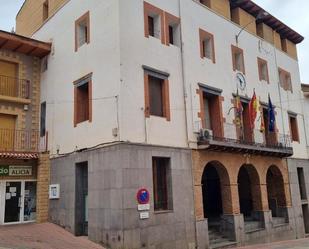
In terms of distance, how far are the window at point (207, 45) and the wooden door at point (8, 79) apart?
9.02 metres

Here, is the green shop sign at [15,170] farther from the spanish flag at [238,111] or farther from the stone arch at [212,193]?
the spanish flag at [238,111]

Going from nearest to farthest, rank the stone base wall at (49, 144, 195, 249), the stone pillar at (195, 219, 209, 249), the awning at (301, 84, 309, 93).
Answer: the stone base wall at (49, 144, 195, 249) < the stone pillar at (195, 219, 209, 249) < the awning at (301, 84, 309, 93)

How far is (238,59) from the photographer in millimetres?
19797

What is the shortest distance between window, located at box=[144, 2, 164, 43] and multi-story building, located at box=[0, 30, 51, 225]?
5485mm

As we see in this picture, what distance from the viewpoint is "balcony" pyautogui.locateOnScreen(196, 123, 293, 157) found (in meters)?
15.4

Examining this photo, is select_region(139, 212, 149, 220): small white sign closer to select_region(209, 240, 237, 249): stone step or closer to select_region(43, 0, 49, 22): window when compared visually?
select_region(209, 240, 237, 249): stone step

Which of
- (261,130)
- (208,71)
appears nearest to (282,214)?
(261,130)

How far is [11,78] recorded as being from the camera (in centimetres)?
1720

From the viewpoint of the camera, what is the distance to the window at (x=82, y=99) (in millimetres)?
14919

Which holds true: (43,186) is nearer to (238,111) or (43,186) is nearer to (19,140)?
(19,140)

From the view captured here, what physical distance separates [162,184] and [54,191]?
193 inches

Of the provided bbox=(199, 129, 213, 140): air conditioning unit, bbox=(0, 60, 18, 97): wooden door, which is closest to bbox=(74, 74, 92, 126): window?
bbox=(0, 60, 18, 97): wooden door

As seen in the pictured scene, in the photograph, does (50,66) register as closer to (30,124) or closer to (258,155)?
(30,124)

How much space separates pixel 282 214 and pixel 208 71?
9505 mm
